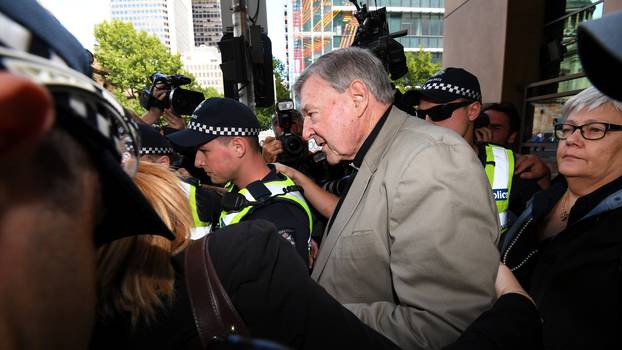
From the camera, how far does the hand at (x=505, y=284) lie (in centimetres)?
120

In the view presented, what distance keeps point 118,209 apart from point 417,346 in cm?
105

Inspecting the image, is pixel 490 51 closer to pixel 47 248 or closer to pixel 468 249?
pixel 468 249

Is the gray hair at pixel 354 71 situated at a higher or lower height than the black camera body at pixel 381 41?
lower

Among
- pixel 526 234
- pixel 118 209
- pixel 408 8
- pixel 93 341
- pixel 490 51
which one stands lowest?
pixel 526 234

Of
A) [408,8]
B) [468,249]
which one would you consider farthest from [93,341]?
[408,8]

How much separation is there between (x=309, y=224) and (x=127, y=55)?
121 feet

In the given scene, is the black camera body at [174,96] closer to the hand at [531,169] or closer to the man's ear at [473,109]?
the man's ear at [473,109]

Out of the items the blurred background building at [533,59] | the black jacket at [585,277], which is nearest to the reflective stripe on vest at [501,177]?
the black jacket at [585,277]

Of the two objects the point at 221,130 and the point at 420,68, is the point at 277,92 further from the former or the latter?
the point at 221,130

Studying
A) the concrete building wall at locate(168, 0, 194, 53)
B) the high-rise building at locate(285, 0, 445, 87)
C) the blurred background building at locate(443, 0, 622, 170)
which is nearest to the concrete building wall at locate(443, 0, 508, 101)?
the blurred background building at locate(443, 0, 622, 170)

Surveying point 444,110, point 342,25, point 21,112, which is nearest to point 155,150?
point 444,110

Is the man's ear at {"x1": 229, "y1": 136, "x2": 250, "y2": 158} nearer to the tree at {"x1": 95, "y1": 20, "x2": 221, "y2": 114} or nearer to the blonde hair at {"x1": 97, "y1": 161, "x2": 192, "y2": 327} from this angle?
the blonde hair at {"x1": 97, "y1": 161, "x2": 192, "y2": 327}

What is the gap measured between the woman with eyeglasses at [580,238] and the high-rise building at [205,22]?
440 ft

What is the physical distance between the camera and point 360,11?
16.9ft
